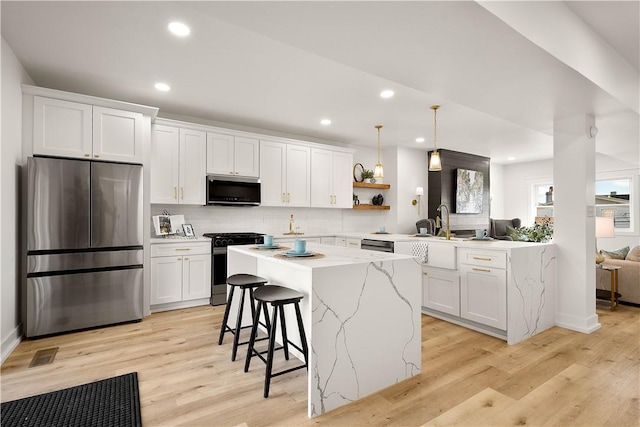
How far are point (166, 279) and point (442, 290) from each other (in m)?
3.22

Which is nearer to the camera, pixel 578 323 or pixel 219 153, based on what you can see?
pixel 578 323

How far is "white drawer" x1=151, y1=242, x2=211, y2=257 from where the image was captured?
13.1ft

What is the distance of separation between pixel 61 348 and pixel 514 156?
887cm

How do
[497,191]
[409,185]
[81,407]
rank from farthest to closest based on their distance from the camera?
[497,191]
[409,185]
[81,407]

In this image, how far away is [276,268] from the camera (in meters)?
2.84

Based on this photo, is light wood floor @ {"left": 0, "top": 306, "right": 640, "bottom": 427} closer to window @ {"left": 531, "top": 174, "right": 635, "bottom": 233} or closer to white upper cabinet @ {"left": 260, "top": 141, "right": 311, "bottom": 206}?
white upper cabinet @ {"left": 260, "top": 141, "right": 311, "bottom": 206}

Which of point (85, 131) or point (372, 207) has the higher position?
point (85, 131)

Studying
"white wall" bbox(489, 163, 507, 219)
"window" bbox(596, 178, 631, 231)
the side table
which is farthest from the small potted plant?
"window" bbox(596, 178, 631, 231)

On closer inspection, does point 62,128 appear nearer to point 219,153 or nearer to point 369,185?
point 219,153

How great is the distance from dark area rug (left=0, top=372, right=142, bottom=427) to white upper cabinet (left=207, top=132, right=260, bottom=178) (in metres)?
2.95

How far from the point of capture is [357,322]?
7.01ft

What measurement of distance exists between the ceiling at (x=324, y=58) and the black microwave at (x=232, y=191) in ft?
2.95

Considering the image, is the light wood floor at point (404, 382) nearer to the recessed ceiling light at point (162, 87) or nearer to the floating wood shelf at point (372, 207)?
the recessed ceiling light at point (162, 87)

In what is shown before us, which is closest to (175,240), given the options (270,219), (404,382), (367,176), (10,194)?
(10,194)
